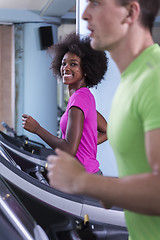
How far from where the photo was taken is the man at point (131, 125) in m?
0.70

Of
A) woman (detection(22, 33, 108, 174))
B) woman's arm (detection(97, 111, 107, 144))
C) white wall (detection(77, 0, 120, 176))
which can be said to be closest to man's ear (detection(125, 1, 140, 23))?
woman (detection(22, 33, 108, 174))

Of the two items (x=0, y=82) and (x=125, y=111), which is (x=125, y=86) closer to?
(x=125, y=111)

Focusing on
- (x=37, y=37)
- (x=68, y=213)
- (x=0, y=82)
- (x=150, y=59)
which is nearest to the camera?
(x=150, y=59)

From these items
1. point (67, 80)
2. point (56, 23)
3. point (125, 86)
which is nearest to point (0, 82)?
point (56, 23)

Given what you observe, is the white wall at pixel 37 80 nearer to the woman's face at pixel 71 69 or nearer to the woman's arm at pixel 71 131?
the woman's face at pixel 71 69

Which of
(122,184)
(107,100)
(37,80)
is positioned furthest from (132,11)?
(37,80)

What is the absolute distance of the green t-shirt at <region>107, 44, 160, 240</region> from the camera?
72 centimetres

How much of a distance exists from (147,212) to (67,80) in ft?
4.68

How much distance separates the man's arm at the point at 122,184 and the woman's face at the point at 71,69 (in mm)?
1360

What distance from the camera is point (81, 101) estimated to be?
182cm

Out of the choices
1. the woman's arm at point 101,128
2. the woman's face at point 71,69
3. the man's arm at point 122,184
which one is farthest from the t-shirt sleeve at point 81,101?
the man's arm at point 122,184

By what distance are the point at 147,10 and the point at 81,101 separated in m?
1.00

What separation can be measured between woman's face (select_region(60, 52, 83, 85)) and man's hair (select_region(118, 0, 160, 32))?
47.4 inches

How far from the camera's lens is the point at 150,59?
83cm
